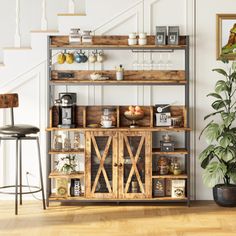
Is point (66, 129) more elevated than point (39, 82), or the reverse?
point (39, 82)

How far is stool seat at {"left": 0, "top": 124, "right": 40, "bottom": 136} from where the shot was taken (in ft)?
19.3

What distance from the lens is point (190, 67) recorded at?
6465 mm

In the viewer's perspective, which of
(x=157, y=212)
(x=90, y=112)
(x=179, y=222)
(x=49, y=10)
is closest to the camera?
(x=179, y=222)

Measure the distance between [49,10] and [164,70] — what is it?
1517mm

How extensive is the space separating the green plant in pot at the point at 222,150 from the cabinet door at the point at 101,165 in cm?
87

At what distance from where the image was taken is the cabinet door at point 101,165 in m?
6.21

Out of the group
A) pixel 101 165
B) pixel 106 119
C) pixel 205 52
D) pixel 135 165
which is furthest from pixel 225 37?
pixel 101 165

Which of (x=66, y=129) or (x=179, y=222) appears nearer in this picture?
(x=179, y=222)

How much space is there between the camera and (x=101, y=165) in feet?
20.4

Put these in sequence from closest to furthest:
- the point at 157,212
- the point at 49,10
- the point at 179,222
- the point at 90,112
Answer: the point at 179,222 → the point at 157,212 → the point at 90,112 → the point at 49,10

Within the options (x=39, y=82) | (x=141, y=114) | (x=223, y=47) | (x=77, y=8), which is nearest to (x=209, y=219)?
(x=141, y=114)

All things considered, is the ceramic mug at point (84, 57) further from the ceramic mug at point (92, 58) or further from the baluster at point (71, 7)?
the baluster at point (71, 7)

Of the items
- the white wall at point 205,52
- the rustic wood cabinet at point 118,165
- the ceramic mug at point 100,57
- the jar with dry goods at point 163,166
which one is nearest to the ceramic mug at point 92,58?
the ceramic mug at point 100,57

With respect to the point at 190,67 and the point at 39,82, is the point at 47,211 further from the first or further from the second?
the point at 190,67
